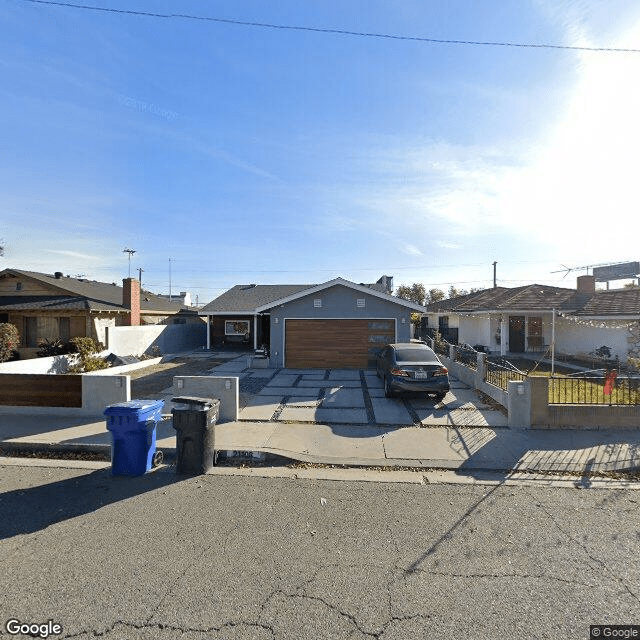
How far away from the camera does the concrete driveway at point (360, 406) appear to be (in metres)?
8.23

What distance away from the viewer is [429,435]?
7.25 m

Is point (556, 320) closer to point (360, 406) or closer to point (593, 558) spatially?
point (360, 406)

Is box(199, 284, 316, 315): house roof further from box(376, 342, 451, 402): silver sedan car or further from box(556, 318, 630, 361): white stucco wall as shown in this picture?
box(556, 318, 630, 361): white stucco wall

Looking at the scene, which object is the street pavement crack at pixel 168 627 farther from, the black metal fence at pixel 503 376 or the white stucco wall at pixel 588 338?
the white stucco wall at pixel 588 338

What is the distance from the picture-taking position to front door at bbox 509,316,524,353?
20.6 metres

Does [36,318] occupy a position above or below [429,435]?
above

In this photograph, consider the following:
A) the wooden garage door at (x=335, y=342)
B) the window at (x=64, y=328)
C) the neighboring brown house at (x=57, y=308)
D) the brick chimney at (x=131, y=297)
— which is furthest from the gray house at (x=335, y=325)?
the window at (x=64, y=328)

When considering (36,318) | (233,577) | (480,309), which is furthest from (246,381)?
(480,309)

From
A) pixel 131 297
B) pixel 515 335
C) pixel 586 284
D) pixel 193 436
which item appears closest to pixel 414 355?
pixel 193 436

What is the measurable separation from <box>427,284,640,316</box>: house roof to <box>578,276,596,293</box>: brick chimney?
0.33 m

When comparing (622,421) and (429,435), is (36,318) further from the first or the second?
(622,421)

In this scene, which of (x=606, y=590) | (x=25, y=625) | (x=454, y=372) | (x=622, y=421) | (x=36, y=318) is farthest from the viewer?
(x=36, y=318)

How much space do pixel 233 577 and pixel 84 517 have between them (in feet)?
7.35

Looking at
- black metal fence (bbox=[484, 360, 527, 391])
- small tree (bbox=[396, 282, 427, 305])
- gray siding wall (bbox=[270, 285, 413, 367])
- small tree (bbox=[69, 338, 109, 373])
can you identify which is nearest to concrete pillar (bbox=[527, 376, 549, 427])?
black metal fence (bbox=[484, 360, 527, 391])
